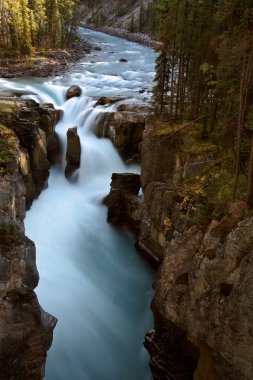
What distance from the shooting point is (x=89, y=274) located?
1752 centimetres

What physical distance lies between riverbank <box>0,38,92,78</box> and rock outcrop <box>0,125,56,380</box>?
37313 mm

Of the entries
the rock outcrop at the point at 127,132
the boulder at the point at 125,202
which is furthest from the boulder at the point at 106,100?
the boulder at the point at 125,202

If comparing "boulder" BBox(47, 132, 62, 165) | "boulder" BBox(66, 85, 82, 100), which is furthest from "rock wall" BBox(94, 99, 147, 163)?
"boulder" BBox(66, 85, 82, 100)

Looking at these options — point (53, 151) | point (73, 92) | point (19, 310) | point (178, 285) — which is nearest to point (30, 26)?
point (73, 92)

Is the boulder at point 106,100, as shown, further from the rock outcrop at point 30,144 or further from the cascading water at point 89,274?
the rock outcrop at point 30,144

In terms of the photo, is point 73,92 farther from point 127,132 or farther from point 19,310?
point 19,310

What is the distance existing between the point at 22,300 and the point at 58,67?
4608cm

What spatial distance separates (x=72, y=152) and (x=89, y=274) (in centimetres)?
965

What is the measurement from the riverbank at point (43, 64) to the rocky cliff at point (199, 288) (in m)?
34.5

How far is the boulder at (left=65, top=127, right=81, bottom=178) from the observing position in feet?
79.6

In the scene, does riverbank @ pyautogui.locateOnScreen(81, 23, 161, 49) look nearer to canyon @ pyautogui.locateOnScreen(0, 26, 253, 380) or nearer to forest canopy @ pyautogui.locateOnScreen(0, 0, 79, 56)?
forest canopy @ pyautogui.locateOnScreen(0, 0, 79, 56)

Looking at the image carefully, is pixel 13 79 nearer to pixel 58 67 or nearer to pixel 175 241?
pixel 58 67

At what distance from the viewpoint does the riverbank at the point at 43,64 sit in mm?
44906

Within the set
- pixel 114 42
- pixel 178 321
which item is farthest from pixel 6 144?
pixel 114 42
